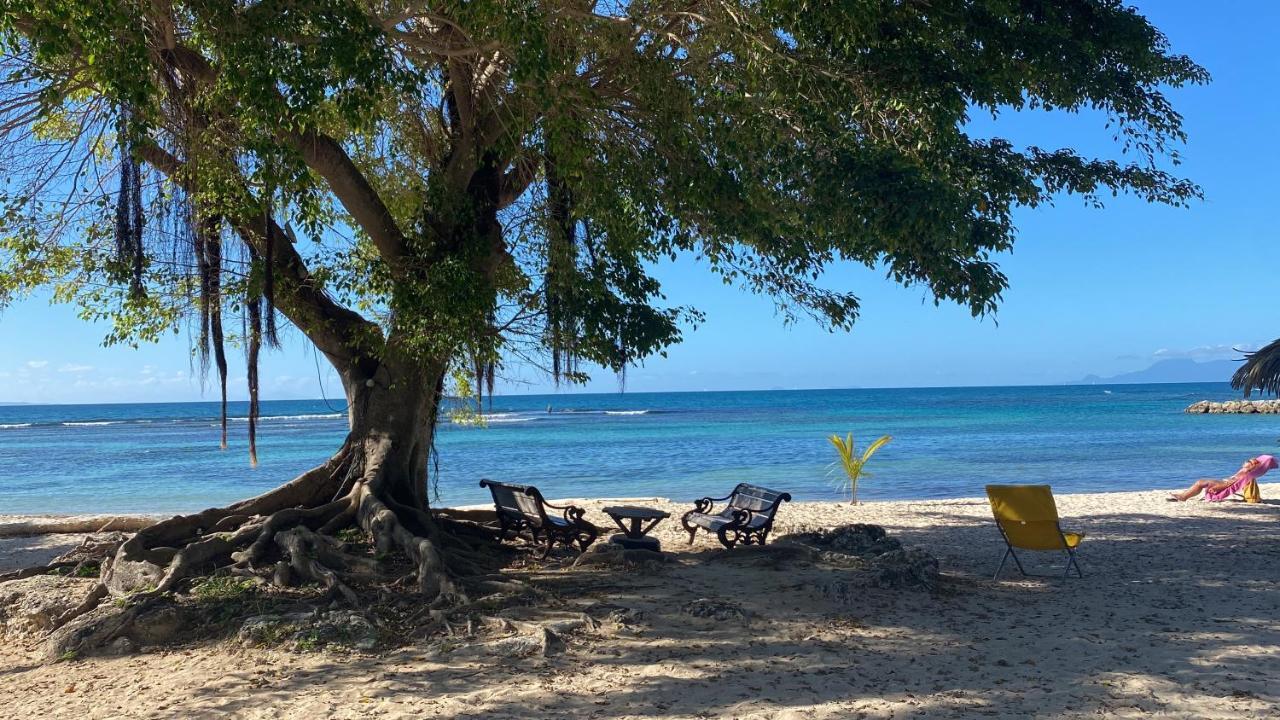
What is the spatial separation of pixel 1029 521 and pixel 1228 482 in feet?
27.4

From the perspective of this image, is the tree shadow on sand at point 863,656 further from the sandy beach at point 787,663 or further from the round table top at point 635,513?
the round table top at point 635,513

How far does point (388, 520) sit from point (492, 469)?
22.2 metres

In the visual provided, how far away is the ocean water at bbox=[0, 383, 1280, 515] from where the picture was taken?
876 inches

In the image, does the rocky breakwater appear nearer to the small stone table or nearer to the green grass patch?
the small stone table

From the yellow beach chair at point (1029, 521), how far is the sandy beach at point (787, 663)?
272mm

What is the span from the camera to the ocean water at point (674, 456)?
2225cm

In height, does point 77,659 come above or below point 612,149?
below

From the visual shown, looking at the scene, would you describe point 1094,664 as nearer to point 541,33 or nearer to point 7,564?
point 541,33

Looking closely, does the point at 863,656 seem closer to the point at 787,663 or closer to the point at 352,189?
the point at 787,663

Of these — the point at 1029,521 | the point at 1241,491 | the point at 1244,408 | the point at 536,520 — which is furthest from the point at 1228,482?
the point at 1244,408

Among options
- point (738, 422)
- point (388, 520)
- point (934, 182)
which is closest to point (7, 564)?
point (388, 520)

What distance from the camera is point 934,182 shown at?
577 centimetres

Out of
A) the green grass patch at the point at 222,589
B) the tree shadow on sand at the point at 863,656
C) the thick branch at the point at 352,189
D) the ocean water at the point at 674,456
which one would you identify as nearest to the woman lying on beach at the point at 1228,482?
the ocean water at the point at 674,456

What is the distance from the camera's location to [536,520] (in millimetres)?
8555
